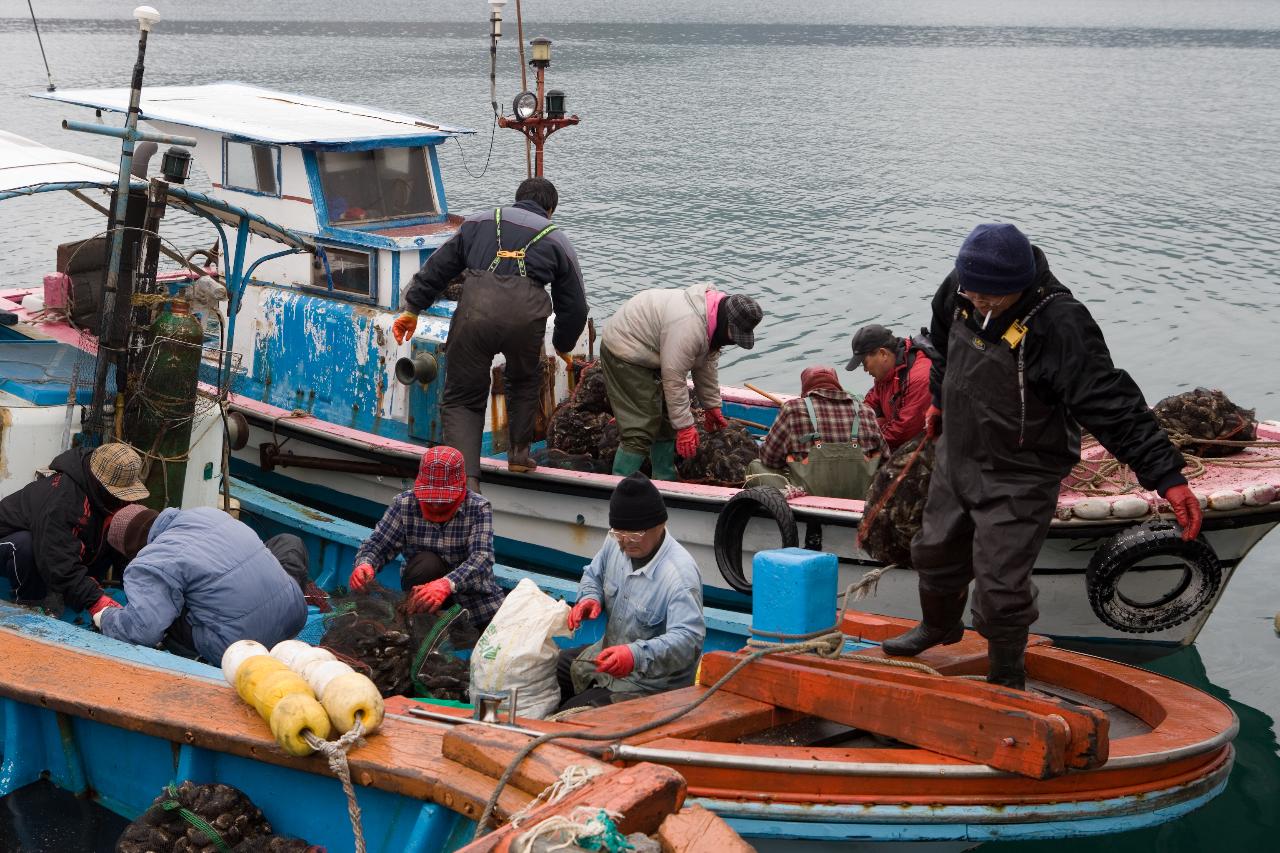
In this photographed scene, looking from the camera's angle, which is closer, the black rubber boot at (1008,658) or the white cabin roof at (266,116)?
the black rubber boot at (1008,658)

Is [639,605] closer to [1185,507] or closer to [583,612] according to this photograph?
Result: [583,612]

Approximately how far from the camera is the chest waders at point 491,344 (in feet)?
26.2

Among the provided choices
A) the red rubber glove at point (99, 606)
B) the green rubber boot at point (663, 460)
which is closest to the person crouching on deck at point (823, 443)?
the green rubber boot at point (663, 460)

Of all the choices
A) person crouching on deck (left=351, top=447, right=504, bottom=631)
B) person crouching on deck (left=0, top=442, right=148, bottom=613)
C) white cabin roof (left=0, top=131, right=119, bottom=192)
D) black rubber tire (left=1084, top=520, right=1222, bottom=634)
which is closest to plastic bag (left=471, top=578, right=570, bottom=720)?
person crouching on deck (left=351, top=447, right=504, bottom=631)

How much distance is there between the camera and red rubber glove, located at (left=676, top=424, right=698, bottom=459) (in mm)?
8539

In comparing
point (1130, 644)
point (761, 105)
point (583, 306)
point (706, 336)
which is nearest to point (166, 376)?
point (583, 306)

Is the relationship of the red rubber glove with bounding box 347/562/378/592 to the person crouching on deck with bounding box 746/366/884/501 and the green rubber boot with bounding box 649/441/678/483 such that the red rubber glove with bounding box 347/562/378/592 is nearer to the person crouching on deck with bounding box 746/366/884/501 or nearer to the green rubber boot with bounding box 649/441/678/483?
the person crouching on deck with bounding box 746/366/884/501

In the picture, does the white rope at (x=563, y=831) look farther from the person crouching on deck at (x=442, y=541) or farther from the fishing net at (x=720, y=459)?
the fishing net at (x=720, y=459)

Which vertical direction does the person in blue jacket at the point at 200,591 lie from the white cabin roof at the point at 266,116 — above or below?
below

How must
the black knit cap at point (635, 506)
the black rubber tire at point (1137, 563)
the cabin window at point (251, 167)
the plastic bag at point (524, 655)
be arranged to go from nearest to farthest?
the black knit cap at point (635, 506) < the plastic bag at point (524, 655) < the black rubber tire at point (1137, 563) < the cabin window at point (251, 167)

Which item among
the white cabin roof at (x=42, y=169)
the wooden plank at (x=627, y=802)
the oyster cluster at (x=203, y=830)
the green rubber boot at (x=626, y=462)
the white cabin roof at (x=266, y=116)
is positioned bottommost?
the oyster cluster at (x=203, y=830)

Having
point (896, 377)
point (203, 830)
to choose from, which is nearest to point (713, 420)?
point (896, 377)

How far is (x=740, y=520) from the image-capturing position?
8.28m

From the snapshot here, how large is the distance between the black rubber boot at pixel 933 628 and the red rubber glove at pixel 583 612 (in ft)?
3.97
